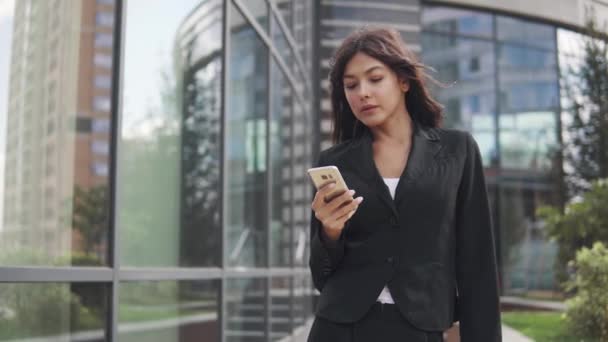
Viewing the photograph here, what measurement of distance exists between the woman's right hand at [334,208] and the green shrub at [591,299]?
22.3ft

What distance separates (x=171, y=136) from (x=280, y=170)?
3639 millimetres

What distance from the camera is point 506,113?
16.5 meters

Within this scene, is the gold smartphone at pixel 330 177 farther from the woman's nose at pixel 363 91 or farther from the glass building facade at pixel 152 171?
the glass building facade at pixel 152 171

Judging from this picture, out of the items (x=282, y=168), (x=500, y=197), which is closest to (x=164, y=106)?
(x=282, y=168)

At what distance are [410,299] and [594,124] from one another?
13445 mm

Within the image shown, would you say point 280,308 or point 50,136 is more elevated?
point 50,136

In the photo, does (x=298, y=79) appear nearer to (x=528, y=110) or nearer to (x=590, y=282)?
(x=590, y=282)

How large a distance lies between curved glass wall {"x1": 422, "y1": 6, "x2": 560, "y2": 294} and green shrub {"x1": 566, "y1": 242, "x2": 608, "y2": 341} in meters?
8.28

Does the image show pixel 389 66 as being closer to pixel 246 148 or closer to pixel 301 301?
pixel 246 148

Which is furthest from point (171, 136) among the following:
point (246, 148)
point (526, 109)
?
point (526, 109)

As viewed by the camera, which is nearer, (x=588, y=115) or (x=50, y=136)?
(x=50, y=136)

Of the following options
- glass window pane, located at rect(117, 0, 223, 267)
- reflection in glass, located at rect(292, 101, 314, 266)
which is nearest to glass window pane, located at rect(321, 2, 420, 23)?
reflection in glass, located at rect(292, 101, 314, 266)

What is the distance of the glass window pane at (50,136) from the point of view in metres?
2.76

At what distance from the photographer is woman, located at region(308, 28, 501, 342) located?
1.59 meters
